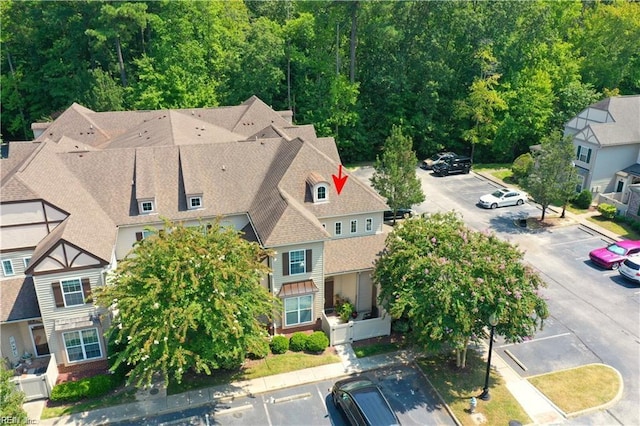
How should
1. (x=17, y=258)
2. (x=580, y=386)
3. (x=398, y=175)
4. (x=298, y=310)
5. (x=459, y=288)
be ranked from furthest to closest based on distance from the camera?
(x=398, y=175) < (x=298, y=310) < (x=17, y=258) < (x=580, y=386) < (x=459, y=288)

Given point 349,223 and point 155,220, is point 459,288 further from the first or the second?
point 155,220

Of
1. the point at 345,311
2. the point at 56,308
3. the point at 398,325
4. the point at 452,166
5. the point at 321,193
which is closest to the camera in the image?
the point at 56,308

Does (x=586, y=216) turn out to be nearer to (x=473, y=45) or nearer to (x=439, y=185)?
(x=439, y=185)

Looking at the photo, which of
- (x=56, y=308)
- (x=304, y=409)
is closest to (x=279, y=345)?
(x=304, y=409)

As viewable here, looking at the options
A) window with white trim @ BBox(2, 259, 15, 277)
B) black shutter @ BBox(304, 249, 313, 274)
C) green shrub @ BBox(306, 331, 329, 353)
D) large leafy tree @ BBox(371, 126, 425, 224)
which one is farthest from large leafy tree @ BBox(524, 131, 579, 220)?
window with white trim @ BBox(2, 259, 15, 277)

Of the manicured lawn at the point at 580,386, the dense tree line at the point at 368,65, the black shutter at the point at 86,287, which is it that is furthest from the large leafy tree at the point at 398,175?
the black shutter at the point at 86,287

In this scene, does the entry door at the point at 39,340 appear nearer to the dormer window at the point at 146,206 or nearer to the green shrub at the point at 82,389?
the green shrub at the point at 82,389
